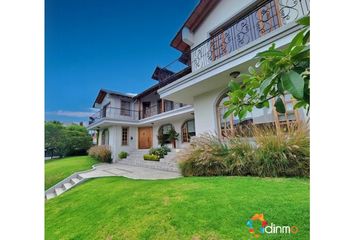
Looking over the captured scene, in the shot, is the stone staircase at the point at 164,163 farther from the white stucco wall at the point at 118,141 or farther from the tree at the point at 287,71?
the tree at the point at 287,71

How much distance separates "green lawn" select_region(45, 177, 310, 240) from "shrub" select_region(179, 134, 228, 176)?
43.8 inches

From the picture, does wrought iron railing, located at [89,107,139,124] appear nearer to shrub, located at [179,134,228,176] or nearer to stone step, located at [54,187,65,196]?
stone step, located at [54,187,65,196]

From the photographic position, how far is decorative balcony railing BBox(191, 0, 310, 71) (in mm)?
3354

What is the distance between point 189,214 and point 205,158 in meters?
1.93

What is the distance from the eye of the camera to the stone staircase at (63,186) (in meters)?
4.61

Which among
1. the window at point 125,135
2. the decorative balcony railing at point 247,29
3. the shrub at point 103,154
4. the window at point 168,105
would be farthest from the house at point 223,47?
the shrub at point 103,154

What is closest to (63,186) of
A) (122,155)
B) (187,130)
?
(122,155)

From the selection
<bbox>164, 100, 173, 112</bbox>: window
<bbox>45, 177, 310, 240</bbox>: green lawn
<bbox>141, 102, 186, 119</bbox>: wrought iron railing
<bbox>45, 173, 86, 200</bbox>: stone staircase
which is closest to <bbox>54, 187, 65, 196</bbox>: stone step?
<bbox>45, 173, 86, 200</bbox>: stone staircase

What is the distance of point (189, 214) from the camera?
159 cm
